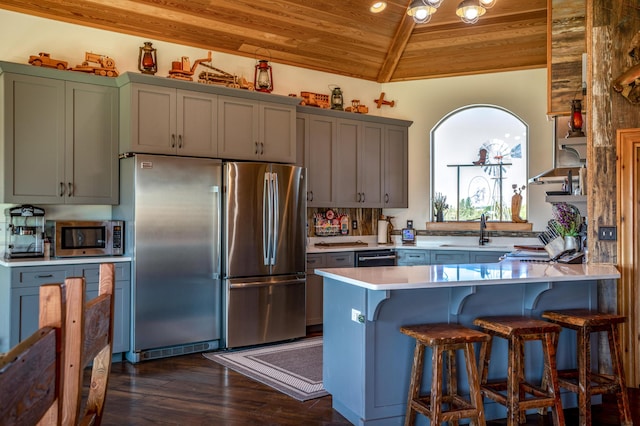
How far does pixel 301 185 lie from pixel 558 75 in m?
2.51

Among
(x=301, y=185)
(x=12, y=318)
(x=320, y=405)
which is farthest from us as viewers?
(x=301, y=185)

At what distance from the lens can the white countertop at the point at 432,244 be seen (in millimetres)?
5602

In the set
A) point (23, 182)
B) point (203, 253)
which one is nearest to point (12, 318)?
point (23, 182)

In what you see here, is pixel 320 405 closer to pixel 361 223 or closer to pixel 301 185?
pixel 301 185

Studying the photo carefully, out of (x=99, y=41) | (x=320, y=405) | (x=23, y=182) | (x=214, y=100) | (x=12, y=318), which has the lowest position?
(x=320, y=405)

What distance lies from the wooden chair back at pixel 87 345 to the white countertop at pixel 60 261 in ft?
9.25

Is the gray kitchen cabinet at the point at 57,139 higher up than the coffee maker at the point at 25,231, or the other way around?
the gray kitchen cabinet at the point at 57,139

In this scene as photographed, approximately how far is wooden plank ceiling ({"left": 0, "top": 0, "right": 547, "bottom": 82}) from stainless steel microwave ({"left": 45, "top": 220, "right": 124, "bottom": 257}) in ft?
6.12

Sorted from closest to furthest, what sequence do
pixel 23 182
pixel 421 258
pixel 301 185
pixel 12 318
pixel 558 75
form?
pixel 12 318 → pixel 23 182 → pixel 558 75 → pixel 301 185 → pixel 421 258

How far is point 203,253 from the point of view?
181 inches

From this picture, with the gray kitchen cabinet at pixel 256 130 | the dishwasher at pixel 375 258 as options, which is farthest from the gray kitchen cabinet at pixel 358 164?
the gray kitchen cabinet at pixel 256 130

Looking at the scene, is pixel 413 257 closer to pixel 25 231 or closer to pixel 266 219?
pixel 266 219

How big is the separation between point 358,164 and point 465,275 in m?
3.33

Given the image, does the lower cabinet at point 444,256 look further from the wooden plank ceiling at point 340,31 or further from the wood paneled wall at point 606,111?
the wooden plank ceiling at point 340,31
